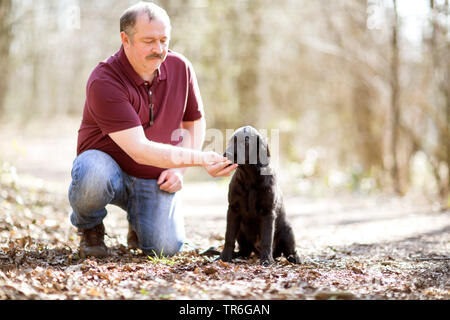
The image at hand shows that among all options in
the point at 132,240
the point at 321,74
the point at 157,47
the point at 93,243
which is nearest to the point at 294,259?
the point at 132,240

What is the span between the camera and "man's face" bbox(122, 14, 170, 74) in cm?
369

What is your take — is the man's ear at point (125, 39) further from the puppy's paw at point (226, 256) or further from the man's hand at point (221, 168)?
the puppy's paw at point (226, 256)

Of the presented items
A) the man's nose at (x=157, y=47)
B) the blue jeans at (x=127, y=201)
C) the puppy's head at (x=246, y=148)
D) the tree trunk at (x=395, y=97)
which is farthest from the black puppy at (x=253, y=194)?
the tree trunk at (x=395, y=97)

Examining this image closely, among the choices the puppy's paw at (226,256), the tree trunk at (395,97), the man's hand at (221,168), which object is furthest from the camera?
the tree trunk at (395,97)

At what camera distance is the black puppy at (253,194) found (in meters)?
3.63

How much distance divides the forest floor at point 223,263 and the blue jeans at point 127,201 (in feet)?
0.63

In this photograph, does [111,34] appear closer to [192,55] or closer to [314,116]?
[192,55]

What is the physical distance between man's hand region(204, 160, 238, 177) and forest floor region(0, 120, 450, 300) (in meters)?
0.70

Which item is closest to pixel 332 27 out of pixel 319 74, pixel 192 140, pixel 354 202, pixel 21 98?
pixel 319 74

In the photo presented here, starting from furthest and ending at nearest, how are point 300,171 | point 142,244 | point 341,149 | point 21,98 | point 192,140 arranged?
1. point 21,98
2. point 341,149
3. point 300,171
4. point 192,140
5. point 142,244

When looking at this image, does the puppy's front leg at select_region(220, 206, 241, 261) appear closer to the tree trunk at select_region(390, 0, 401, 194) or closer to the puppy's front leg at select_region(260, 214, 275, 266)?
the puppy's front leg at select_region(260, 214, 275, 266)

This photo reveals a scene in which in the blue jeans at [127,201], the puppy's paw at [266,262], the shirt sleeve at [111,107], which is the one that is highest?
the shirt sleeve at [111,107]

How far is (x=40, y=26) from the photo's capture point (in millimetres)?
17531

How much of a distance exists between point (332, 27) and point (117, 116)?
8093mm
